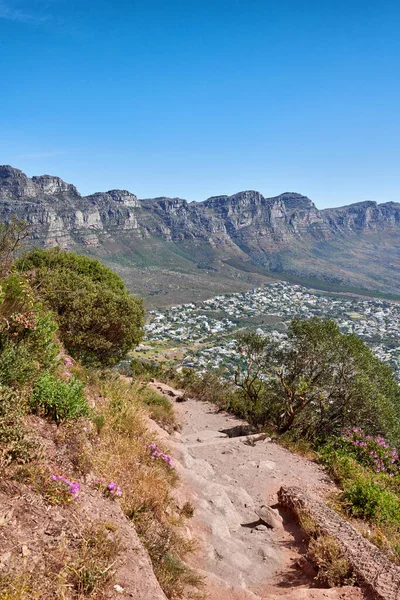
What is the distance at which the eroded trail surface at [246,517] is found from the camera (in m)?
4.95

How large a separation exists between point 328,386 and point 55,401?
1149 centimetres

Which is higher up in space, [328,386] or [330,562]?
[330,562]

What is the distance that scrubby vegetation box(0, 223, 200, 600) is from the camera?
3.31m

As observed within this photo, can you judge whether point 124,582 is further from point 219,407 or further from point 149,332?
point 149,332

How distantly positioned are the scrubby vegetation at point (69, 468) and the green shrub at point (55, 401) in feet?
0.05

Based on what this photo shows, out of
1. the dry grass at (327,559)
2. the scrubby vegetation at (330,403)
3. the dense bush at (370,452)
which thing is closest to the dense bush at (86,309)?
the scrubby vegetation at (330,403)

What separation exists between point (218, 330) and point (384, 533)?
266 ft

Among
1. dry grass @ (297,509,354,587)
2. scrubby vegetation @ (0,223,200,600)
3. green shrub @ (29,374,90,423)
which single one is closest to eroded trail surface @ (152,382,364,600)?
dry grass @ (297,509,354,587)

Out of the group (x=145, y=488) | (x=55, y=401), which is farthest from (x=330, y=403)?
(x=55, y=401)

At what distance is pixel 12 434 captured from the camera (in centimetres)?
432

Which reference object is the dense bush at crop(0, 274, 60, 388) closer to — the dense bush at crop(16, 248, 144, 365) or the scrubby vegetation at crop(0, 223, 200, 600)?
the scrubby vegetation at crop(0, 223, 200, 600)

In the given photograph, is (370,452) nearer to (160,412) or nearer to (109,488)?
(160,412)

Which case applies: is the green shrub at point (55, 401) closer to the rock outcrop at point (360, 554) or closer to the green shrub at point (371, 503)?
the rock outcrop at point (360, 554)

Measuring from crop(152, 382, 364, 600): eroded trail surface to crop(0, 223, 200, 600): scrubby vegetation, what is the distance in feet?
1.66
